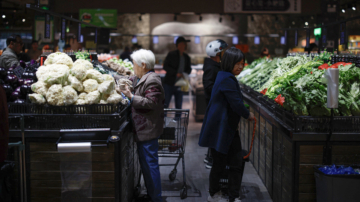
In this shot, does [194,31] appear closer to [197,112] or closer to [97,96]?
[197,112]

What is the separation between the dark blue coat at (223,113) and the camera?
3457 millimetres

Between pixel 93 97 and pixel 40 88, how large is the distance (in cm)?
50

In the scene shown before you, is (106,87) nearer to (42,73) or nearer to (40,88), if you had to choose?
(40,88)

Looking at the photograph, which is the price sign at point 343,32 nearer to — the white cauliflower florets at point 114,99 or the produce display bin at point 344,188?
the produce display bin at point 344,188

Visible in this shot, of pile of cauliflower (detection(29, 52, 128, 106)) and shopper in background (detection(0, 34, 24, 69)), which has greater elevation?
shopper in background (detection(0, 34, 24, 69))

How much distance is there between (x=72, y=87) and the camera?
319 cm

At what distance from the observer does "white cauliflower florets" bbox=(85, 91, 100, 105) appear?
10.1 feet

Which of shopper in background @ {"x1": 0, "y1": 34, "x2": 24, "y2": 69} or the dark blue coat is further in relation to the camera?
shopper in background @ {"x1": 0, "y1": 34, "x2": 24, "y2": 69}

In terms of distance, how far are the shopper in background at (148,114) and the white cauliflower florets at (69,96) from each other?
44cm

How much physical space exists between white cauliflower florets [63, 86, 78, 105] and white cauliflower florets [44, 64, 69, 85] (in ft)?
0.43

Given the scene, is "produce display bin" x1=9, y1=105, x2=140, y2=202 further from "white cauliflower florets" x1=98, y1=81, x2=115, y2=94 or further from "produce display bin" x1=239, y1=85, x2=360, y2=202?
"produce display bin" x1=239, y1=85, x2=360, y2=202

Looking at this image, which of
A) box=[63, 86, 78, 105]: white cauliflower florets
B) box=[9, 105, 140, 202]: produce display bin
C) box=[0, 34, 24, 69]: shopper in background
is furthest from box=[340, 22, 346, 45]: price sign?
box=[0, 34, 24, 69]: shopper in background

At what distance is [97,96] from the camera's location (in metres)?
3.11

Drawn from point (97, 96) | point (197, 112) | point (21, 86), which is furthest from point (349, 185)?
point (197, 112)
